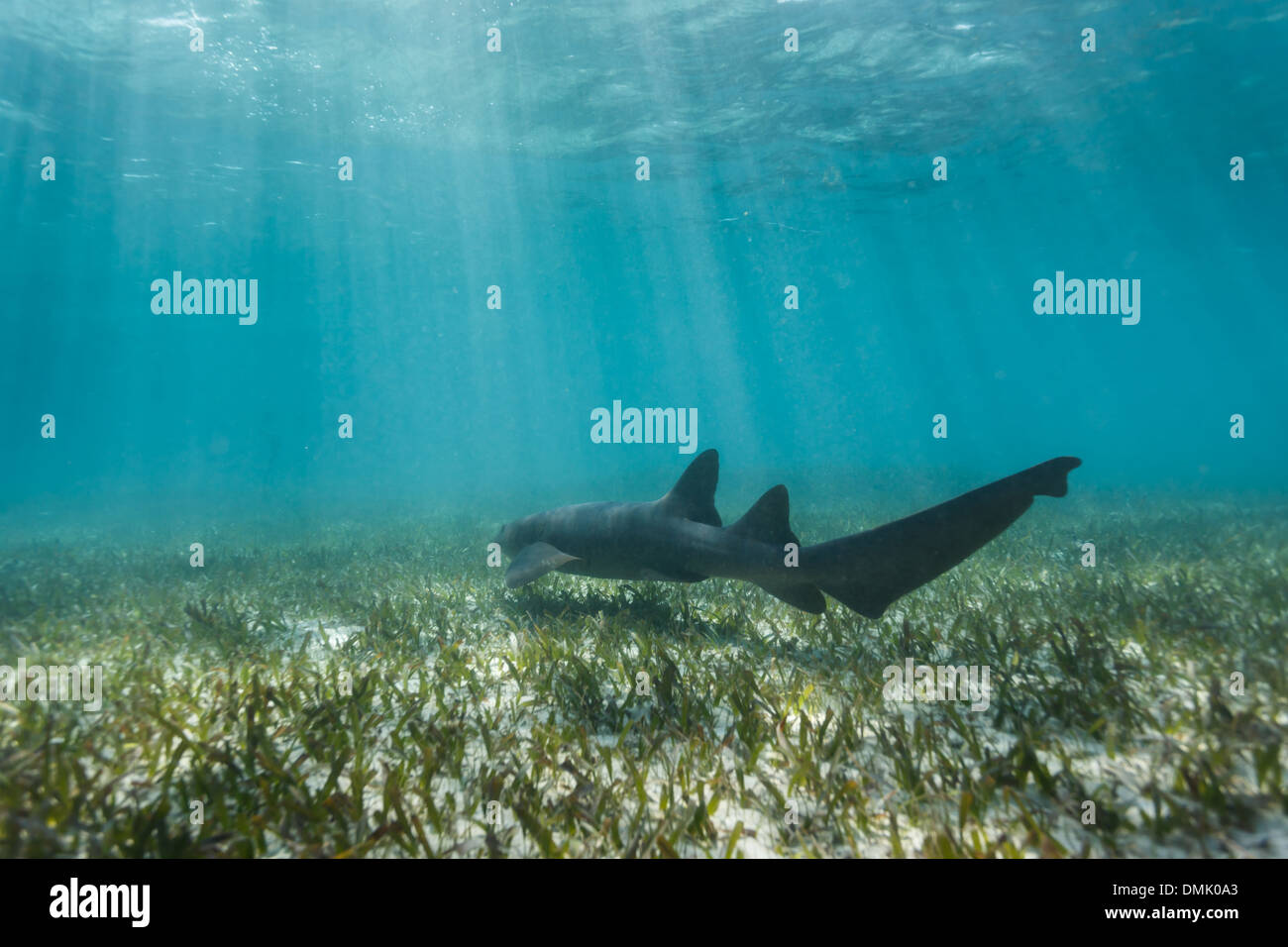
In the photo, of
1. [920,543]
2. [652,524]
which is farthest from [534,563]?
[920,543]

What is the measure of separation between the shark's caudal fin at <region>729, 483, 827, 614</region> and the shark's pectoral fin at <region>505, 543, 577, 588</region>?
2.03 meters

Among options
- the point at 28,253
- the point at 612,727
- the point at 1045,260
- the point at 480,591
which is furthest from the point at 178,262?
the point at 1045,260

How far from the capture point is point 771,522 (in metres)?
4.97

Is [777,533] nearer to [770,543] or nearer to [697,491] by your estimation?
[770,543]

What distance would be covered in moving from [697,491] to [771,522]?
3.76 feet

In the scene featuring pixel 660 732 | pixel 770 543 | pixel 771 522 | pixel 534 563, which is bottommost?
pixel 660 732

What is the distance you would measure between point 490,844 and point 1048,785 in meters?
2.33

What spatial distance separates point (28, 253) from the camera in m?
41.6

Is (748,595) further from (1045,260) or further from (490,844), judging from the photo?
(1045,260)

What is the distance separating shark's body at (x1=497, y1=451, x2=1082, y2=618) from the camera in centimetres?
376

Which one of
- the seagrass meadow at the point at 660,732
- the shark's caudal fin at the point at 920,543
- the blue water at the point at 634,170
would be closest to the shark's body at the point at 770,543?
the shark's caudal fin at the point at 920,543

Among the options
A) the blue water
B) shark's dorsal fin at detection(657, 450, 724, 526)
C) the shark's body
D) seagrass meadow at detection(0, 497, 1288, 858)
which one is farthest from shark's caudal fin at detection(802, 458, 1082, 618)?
the blue water

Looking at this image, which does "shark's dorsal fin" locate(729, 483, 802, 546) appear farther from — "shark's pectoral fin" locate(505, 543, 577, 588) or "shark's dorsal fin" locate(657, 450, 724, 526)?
"shark's pectoral fin" locate(505, 543, 577, 588)
